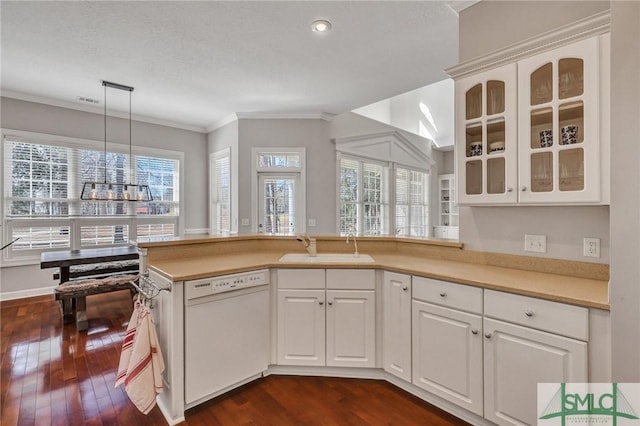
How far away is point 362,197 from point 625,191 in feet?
15.2

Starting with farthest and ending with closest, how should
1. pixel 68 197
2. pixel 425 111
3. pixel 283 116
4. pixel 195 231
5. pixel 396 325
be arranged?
pixel 425 111
pixel 195 231
pixel 283 116
pixel 68 197
pixel 396 325

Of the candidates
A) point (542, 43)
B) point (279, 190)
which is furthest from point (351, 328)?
point (279, 190)

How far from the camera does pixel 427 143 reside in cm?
763

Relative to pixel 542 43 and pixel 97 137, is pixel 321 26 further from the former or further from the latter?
pixel 97 137

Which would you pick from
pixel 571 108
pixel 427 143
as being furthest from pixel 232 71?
pixel 427 143

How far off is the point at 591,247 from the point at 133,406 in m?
3.00

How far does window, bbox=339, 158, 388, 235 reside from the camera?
5484 mm

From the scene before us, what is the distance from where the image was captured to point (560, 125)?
1.72m

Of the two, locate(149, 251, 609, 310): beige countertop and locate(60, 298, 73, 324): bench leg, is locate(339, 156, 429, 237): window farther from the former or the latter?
locate(60, 298, 73, 324): bench leg

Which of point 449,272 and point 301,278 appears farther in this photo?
point 301,278

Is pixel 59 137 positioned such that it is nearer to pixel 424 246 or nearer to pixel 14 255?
pixel 14 255

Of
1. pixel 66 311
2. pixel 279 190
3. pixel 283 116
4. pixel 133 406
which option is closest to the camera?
pixel 133 406

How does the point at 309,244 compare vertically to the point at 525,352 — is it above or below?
above

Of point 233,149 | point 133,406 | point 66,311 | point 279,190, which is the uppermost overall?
point 233,149
